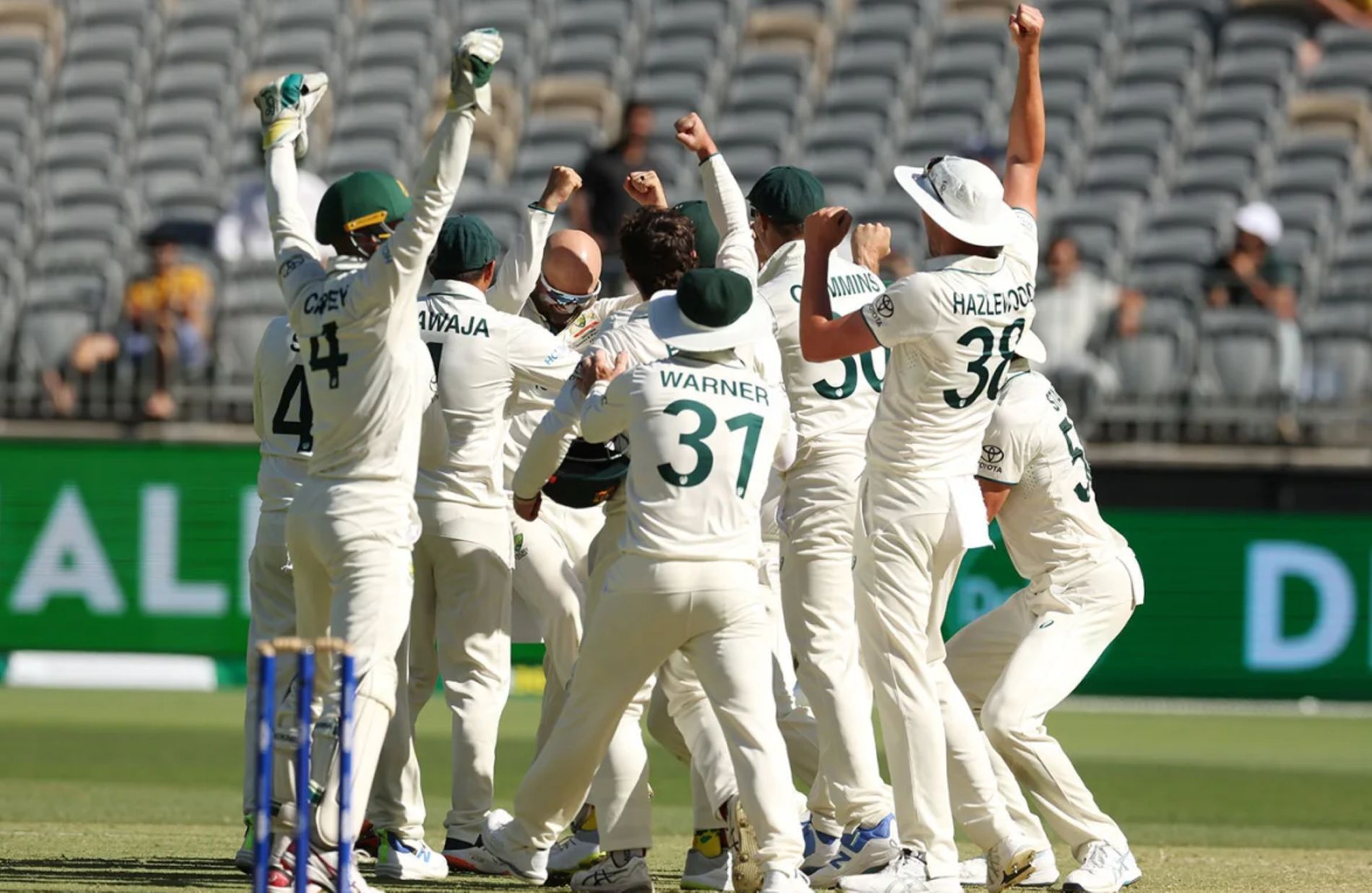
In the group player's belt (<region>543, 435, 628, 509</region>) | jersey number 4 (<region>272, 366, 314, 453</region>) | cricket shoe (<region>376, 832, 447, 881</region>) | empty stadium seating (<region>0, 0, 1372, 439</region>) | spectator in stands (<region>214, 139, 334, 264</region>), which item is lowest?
cricket shoe (<region>376, 832, 447, 881</region>)

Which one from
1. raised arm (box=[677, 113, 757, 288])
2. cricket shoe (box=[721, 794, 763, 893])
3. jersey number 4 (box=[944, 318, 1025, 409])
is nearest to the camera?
cricket shoe (box=[721, 794, 763, 893])

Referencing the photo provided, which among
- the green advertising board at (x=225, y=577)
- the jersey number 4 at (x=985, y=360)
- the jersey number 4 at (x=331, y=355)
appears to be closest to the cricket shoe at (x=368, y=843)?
the jersey number 4 at (x=331, y=355)

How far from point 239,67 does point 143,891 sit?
16.5 meters

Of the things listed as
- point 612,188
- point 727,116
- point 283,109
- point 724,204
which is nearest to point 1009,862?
point 724,204

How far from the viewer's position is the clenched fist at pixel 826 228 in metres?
7.36

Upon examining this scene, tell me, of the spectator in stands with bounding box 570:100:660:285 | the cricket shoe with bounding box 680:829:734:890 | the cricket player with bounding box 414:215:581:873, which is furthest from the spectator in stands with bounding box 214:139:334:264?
the cricket shoe with bounding box 680:829:734:890

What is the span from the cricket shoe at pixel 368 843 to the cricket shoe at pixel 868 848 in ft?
5.95

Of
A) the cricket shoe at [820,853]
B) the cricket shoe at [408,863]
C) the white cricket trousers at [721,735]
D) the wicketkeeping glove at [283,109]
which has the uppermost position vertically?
the wicketkeeping glove at [283,109]

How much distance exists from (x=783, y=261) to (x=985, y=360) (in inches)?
46.5

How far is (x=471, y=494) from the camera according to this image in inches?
324

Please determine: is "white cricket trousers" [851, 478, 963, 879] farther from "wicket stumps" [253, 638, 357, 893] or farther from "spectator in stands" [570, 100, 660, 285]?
"spectator in stands" [570, 100, 660, 285]

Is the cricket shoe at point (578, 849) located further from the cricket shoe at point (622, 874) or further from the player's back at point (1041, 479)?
the player's back at point (1041, 479)

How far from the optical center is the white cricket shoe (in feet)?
24.6

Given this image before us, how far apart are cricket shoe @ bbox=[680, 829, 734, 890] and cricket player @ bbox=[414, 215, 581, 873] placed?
3.17ft
